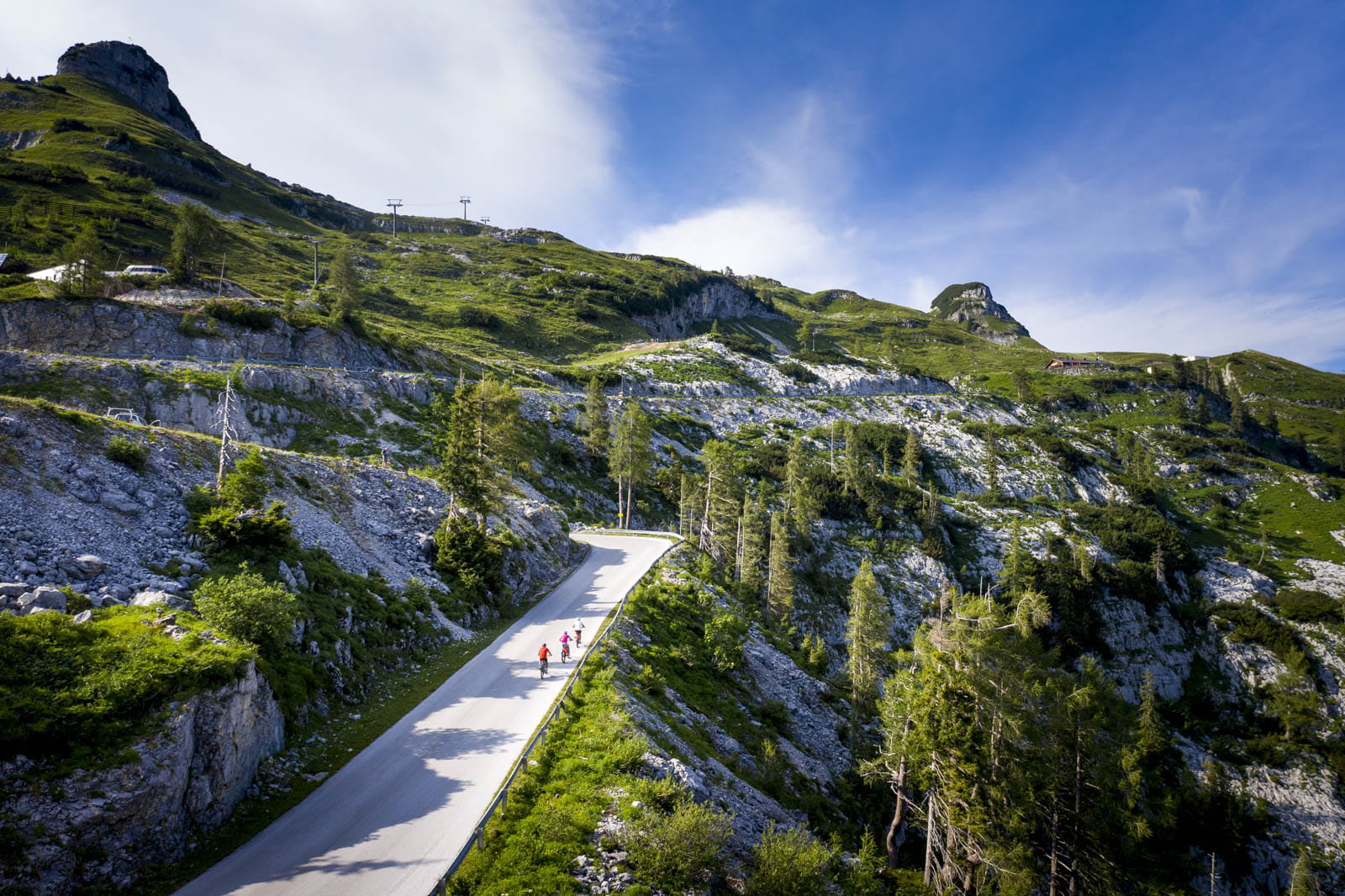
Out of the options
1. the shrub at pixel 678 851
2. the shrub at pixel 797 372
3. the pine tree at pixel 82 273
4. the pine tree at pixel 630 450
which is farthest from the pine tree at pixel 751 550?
the shrub at pixel 797 372

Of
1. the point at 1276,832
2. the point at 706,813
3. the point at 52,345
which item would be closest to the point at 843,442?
the point at 1276,832

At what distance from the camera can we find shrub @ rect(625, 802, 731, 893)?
461 inches

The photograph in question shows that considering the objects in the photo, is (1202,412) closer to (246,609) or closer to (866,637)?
(866,637)

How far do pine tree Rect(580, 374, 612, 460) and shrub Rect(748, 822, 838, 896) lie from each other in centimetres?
6319

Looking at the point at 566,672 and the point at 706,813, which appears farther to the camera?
the point at 566,672

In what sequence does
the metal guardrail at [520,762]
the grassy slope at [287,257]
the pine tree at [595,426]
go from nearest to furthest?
the metal guardrail at [520,762] < the pine tree at [595,426] < the grassy slope at [287,257]

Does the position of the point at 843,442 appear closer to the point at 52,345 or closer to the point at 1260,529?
the point at 1260,529

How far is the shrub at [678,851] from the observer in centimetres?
1170

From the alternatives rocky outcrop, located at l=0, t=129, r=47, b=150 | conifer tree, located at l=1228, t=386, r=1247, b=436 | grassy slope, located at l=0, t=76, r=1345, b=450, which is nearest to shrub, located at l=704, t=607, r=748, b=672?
grassy slope, located at l=0, t=76, r=1345, b=450

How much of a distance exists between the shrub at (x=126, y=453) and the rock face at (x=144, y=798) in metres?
14.0

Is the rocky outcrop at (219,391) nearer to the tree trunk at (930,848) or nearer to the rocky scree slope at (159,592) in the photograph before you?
the rocky scree slope at (159,592)

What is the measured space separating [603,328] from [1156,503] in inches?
5820

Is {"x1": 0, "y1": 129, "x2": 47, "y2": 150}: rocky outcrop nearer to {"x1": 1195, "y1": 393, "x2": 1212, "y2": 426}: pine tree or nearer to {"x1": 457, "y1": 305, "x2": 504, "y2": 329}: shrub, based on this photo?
{"x1": 457, "y1": 305, "x2": 504, "y2": 329}: shrub

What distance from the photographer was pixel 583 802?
45.2 feet
